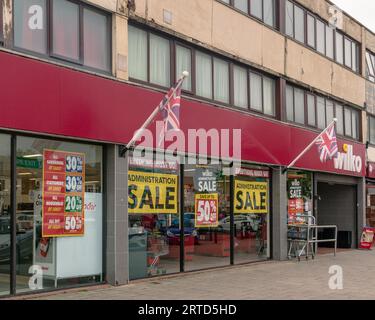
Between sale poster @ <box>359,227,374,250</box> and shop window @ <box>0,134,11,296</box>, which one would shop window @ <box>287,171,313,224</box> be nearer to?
sale poster @ <box>359,227,374,250</box>

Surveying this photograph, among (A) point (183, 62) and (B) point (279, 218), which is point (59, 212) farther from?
(B) point (279, 218)

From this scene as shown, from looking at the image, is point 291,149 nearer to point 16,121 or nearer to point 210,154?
point 210,154

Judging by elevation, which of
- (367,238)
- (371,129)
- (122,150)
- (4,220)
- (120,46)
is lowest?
(367,238)

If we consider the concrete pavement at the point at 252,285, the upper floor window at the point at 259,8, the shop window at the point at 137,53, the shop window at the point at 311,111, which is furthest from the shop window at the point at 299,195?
the shop window at the point at 137,53

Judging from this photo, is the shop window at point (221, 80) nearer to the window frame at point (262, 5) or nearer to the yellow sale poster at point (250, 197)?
the window frame at point (262, 5)

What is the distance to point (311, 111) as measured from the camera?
18.8 metres

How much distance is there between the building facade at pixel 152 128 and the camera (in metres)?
9.85

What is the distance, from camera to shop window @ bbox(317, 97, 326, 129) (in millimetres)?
19219

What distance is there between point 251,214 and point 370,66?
35.1 ft

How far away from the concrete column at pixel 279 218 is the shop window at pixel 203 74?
3.75 meters

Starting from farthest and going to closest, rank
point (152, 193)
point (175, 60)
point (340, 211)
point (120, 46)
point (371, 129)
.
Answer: point (371, 129) → point (340, 211) → point (175, 60) → point (152, 193) → point (120, 46)

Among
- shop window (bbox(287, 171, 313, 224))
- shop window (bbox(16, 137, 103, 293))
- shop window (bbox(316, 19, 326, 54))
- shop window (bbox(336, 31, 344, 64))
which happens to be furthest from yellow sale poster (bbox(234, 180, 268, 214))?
shop window (bbox(336, 31, 344, 64))

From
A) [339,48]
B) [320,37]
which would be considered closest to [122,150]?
[320,37]

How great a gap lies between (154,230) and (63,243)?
7.97 ft
